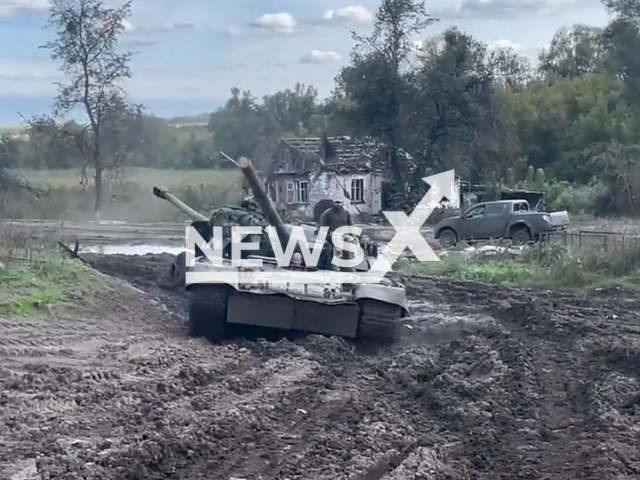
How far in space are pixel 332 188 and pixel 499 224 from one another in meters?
15.4

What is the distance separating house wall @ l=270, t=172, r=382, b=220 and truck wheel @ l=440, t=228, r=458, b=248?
1247cm

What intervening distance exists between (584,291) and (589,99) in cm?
3609

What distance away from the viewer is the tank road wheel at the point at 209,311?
43.5ft

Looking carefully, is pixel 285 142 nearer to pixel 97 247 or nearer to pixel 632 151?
pixel 632 151

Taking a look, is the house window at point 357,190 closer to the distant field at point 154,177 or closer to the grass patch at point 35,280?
the distant field at point 154,177

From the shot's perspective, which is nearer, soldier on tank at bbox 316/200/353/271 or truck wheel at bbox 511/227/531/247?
soldier on tank at bbox 316/200/353/271

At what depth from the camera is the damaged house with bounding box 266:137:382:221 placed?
43.5 meters

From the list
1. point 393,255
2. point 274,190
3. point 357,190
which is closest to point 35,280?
point 393,255

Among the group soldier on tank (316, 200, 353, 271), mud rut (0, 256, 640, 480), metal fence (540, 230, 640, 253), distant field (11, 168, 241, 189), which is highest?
distant field (11, 168, 241, 189)

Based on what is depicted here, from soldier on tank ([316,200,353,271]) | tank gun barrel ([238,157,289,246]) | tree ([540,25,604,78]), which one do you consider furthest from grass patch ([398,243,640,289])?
tree ([540,25,604,78])

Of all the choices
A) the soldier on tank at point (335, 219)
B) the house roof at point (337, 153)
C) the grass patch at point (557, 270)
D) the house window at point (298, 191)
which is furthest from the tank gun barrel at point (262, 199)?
the house window at point (298, 191)

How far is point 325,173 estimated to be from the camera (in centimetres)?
4403

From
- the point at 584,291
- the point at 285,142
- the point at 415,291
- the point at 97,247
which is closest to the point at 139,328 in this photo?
the point at 415,291

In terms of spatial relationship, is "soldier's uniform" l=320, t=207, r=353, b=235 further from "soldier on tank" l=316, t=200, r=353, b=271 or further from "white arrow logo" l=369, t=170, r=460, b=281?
"white arrow logo" l=369, t=170, r=460, b=281
